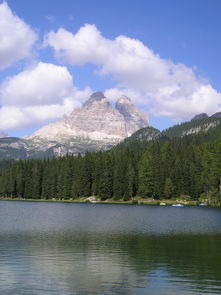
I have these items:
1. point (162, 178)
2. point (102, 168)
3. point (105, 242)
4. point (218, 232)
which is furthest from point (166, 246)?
point (102, 168)

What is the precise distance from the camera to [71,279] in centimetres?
3219

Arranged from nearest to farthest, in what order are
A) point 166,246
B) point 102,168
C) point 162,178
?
1. point 166,246
2. point 162,178
3. point 102,168

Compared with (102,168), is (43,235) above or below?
below

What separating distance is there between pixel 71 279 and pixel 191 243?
26184 millimetres

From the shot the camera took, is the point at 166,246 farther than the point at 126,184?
No

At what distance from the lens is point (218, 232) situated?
220ft

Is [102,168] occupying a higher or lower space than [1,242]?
higher

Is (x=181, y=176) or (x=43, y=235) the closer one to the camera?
(x=43, y=235)

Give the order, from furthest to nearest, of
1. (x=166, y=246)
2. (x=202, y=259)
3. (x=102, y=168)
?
(x=102, y=168)
(x=166, y=246)
(x=202, y=259)

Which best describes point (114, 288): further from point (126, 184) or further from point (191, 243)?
point (126, 184)

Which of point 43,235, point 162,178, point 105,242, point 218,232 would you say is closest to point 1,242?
point 43,235

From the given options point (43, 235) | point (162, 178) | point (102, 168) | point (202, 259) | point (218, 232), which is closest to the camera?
point (202, 259)

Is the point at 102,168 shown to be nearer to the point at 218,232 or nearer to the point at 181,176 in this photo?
the point at 181,176

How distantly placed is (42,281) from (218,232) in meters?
43.1
